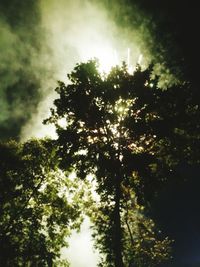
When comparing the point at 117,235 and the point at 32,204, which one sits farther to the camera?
the point at 32,204

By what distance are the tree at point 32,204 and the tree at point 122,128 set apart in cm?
717

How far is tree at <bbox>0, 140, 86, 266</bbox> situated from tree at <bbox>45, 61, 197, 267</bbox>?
23.5ft

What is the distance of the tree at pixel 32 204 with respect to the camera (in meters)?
27.6

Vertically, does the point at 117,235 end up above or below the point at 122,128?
below

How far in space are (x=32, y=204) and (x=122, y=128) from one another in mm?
12517

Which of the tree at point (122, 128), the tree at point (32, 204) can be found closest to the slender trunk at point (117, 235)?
the tree at point (122, 128)

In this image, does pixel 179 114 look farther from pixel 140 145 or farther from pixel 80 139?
pixel 80 139

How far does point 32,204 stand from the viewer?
94.6 ft

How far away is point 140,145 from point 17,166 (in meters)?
11.9

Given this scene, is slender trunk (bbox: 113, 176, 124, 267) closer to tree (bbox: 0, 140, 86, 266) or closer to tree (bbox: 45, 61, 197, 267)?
tree (bbox: 45, 61, 197, 267)

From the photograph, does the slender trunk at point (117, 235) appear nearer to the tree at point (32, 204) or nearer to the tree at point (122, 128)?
the tree at point (122, 128)

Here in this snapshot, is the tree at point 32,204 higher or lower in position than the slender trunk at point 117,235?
higher

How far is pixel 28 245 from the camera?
91.5ft

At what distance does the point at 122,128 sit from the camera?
807 inches
